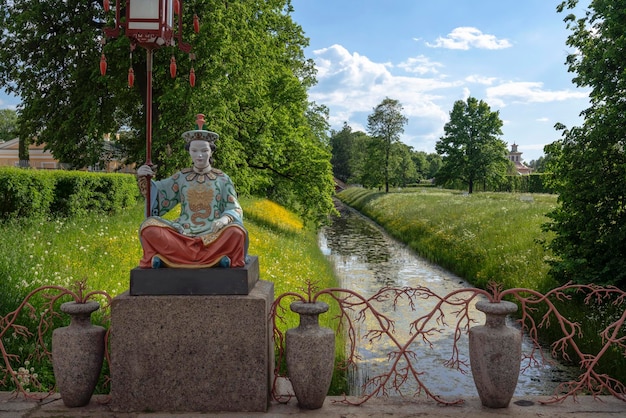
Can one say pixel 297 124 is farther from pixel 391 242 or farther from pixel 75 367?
pixel 75 367

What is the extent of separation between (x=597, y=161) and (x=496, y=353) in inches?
288

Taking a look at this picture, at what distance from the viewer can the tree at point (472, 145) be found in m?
50.2

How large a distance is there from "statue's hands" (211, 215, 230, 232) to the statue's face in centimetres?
68

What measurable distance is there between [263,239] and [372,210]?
27644 mm

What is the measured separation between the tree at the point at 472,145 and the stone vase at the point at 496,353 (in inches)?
1883

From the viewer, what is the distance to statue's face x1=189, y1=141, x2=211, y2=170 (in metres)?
5.14

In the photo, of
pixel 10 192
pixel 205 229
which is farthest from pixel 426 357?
pixel 10 192

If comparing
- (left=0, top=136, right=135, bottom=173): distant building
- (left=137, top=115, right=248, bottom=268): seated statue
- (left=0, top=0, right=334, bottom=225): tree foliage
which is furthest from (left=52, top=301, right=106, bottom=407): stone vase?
(left=0, top=136, right=135, bottom=173): distant building

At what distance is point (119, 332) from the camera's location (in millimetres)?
4672

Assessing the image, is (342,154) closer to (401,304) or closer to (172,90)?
(172,90)

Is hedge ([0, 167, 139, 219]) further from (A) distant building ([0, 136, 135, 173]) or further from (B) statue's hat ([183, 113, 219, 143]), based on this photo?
(A) distant building ([0, 136, 135, 173])

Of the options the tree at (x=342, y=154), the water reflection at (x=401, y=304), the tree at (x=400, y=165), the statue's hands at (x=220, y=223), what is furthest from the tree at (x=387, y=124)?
the statue's hands at (x=220, y=223)

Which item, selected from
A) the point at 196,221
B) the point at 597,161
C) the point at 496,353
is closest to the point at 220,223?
the point at 196,221

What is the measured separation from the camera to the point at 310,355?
4.59 meters
